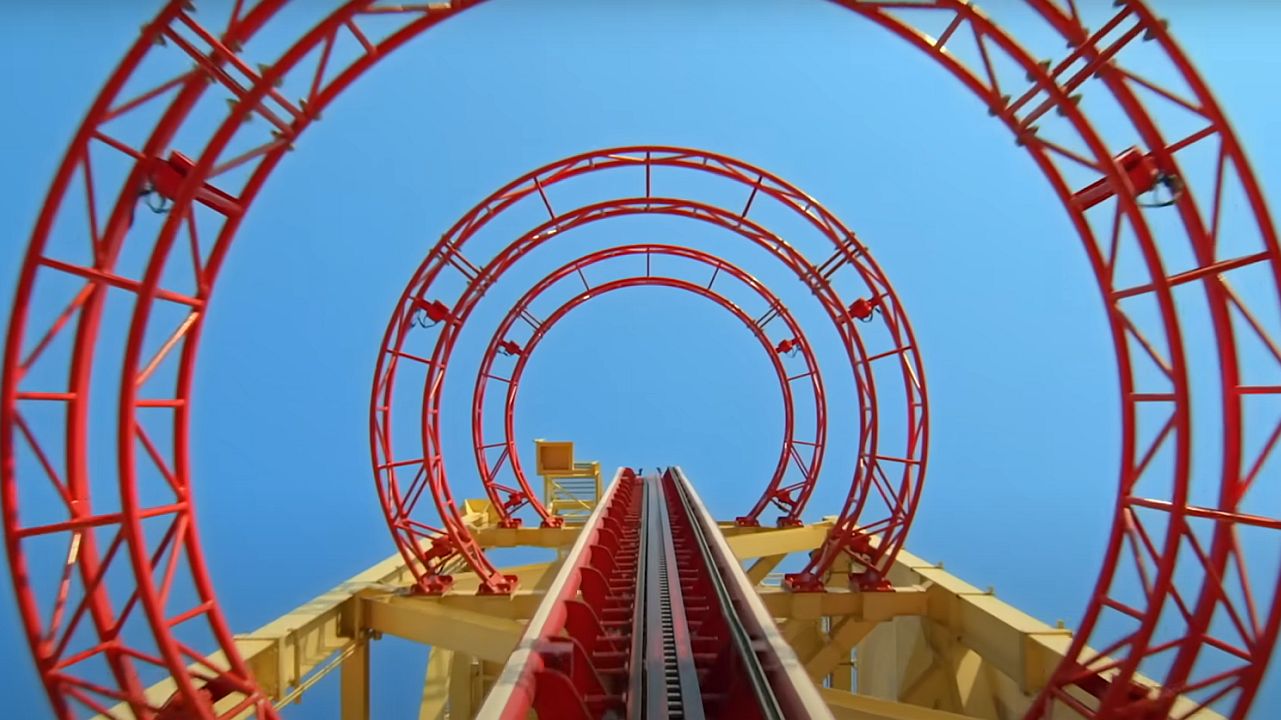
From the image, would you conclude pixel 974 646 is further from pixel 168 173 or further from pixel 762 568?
pixel 168 173

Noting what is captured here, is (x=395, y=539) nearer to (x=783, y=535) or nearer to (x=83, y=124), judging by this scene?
(x=83, y=124)

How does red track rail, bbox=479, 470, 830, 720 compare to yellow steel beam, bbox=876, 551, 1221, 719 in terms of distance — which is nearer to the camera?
red track rail, bbox=479, 470, 830, 720

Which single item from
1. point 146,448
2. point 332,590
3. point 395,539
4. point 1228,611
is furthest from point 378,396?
point 1228,611

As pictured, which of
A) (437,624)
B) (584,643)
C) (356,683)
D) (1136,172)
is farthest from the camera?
(356,683)

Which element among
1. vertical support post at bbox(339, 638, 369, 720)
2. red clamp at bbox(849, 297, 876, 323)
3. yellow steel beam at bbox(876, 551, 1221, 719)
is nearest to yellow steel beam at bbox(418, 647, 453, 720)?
vertical support post at bbox(339, 638, 369, 720)

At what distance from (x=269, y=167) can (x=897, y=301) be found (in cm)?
1052

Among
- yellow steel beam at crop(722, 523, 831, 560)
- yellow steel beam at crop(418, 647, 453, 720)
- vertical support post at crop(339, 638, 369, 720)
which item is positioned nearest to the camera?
vertical support post at crop(339, 638, 369, 720)

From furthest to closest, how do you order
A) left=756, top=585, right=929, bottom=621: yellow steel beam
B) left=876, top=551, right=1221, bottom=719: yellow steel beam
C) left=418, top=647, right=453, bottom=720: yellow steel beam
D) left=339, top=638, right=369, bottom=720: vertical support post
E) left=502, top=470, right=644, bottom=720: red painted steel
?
left=418, top=647, right=453, bottom=720: yellow steel beam → left=756, top=585, right=929, bottom=621: yellow steel beam → left=339, top=638, right=369, bottom=720: vertical support post → left=876, top=551, right=1221, bottom=719: yellow steel beam → left=502, top=470, right=644, bottom=720: red painted steel

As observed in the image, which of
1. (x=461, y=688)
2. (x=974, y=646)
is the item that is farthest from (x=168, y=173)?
(x=461, y=688)

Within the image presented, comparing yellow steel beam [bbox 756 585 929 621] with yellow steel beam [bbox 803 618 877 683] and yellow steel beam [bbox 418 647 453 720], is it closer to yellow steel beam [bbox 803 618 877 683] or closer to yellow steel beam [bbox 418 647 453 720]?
yellow steel beam [bbox 803 618 877 683]

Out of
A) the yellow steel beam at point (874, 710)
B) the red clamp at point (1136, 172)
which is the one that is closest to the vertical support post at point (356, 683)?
the yellow steel beam at point (874, 710)

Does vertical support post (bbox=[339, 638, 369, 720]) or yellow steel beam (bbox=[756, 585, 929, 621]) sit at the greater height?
yellow steel beam (bbox=[756, 585, 929, 621])

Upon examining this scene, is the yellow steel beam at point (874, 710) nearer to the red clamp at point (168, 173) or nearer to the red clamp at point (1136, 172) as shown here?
the red clamp at point (1136, 172)

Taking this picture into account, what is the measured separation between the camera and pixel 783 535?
60.1 ft
